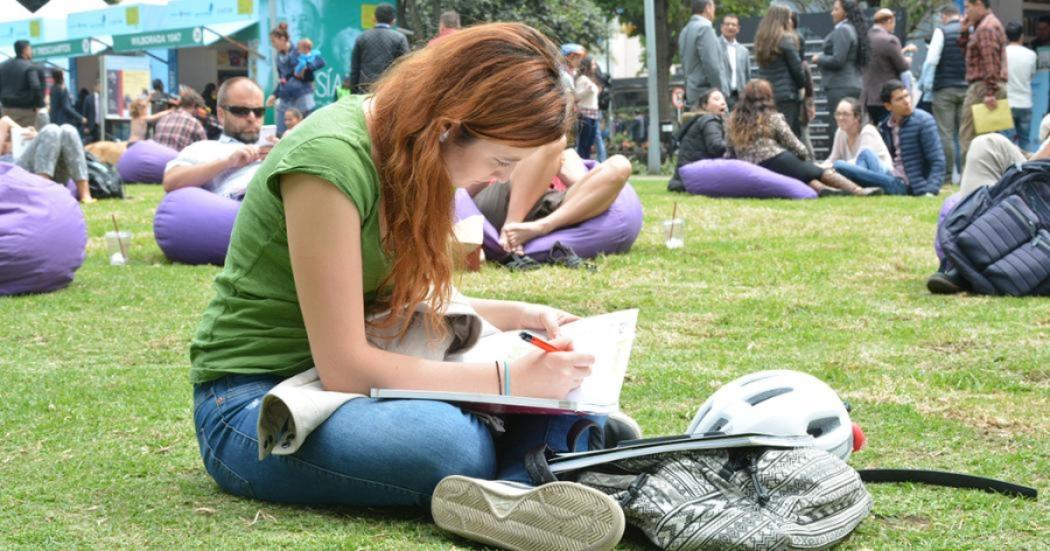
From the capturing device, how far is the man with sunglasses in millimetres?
7555

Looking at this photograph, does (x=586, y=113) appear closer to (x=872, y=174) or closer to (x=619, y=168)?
(x=872, y=174)

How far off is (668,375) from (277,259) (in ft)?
7.12

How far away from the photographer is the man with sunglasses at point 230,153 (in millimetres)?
7555

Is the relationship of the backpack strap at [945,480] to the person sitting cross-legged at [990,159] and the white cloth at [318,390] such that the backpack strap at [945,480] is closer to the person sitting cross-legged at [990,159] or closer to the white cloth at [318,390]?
the white cloth at [318,390]

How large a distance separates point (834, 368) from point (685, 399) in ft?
2.58

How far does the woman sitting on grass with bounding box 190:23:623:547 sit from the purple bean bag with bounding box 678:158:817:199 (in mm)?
9192

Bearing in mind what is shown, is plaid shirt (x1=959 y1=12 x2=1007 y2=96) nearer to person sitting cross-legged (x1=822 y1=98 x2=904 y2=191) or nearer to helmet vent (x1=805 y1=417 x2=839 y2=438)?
person sitting cross-legged (x1=822 y1=98 x2=904 y2=191)

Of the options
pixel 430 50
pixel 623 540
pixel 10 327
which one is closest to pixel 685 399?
pixel 623 540

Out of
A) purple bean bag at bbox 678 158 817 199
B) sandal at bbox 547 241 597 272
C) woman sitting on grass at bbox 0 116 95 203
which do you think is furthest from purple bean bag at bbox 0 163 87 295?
purple bean bag at bbox 678 158 817 199

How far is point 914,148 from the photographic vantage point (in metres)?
12.2

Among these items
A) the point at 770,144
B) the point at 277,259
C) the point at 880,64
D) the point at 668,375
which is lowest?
the point at 668,375

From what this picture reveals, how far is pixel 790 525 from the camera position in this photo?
2500mm

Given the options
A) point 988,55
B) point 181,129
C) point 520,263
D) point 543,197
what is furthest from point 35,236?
point 988,55

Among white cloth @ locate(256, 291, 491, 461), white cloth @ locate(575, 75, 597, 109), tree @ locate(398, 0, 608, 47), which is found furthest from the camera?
tree @ locate(398, 0, 608, 47)
